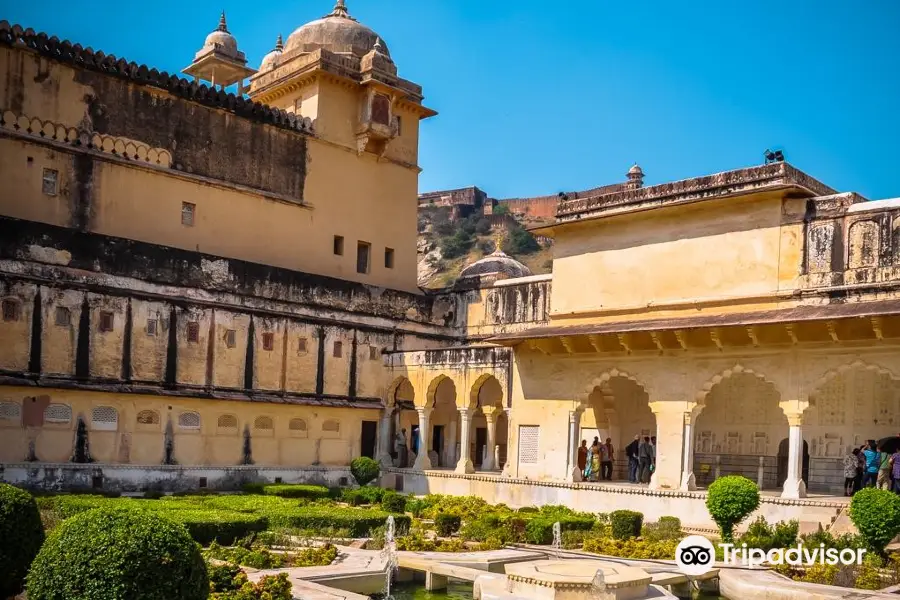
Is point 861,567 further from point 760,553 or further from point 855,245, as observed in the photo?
point 855,245

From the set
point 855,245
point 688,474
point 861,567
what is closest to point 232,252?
point 688,474

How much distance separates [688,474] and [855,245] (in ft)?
19.2

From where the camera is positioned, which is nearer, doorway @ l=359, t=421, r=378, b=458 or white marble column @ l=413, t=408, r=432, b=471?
white marble column @ l=413, t=408, r=432, b=471

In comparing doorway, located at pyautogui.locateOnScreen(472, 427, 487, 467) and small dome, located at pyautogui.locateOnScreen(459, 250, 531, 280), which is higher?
small dome, located at pyautogui.locateOnScreen(459, 250, 531, 280)

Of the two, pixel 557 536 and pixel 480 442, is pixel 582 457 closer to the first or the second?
pixel 557 536

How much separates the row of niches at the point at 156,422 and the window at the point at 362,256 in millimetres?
6343

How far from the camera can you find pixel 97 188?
2634 centimetres

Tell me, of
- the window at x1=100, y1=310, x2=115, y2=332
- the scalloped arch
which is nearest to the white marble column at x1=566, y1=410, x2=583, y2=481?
the scalloped arch

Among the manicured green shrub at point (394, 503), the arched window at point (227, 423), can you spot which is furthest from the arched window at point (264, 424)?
the manicured green shrub at point (394, 503)

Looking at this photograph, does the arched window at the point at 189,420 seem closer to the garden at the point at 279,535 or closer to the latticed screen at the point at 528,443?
the garden at the point at 279,535

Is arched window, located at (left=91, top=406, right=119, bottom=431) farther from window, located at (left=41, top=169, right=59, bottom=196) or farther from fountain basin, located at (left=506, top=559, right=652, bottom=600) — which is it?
fountain basin, located at (left=506, top=559, right=652, bottom=600)

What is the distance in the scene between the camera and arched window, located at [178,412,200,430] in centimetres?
2470

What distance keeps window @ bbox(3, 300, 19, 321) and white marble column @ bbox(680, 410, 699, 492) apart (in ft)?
49.5

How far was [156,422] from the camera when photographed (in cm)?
2417
